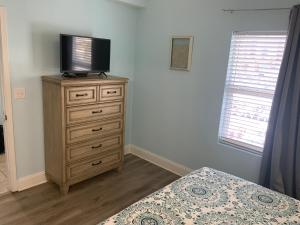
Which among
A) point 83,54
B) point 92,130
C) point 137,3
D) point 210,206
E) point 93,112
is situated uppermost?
point 137,3

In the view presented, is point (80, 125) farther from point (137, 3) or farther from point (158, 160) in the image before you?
point (137, 3)

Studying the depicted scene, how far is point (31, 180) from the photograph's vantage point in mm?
2992

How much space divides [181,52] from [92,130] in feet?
5.06

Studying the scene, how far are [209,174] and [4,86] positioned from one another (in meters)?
2.27

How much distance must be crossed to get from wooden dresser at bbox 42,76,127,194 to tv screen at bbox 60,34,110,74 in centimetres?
17

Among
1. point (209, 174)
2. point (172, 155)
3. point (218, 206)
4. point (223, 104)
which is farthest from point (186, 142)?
point (218, 206)

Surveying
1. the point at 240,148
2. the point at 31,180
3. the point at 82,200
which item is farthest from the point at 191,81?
the point at 31,180

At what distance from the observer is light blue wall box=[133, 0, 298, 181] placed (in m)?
2.80

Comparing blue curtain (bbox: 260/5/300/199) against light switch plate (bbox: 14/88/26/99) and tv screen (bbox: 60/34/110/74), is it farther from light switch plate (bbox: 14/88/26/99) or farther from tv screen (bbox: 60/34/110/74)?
light switch plate (bbox: 14/88/26/99)

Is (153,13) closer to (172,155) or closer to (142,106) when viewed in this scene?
(142,106)

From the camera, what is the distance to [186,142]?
344 centimetres

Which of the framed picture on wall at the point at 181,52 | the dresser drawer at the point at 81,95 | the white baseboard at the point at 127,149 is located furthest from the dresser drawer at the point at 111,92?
the white baseboard at the point at 127,149

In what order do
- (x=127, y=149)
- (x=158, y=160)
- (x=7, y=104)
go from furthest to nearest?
(x=127, y=149), (x=158, y=160), (x=7, y=104)

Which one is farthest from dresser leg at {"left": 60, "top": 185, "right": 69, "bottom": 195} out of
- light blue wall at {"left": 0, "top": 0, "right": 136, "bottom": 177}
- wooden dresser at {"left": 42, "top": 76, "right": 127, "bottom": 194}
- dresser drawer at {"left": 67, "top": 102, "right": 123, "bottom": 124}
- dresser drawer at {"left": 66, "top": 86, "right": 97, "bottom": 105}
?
dresser drawer at {"left": 66, "top": 86, "right": 97, "bottom": 105}
